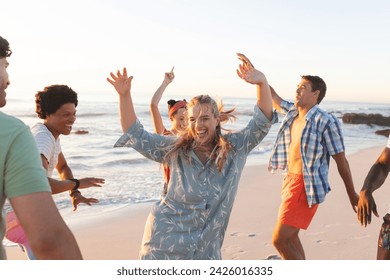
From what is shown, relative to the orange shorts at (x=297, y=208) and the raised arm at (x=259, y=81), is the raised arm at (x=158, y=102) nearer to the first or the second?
the orange shorts at (x=297, y=208)

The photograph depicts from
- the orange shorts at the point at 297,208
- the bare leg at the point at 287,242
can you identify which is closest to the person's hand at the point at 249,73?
the orange shorts at the point at 297,208

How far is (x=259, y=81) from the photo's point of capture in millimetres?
3277

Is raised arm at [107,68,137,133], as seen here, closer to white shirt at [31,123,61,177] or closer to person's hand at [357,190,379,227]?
white shirt at [31,123,61,177]

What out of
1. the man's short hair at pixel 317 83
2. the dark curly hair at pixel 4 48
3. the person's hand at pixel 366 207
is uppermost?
the dark curly hair at pixel 4 48

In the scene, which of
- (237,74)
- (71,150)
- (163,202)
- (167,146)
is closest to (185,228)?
(163,202)

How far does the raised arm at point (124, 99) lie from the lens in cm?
312

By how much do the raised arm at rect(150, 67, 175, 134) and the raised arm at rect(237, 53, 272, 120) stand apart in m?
1.67

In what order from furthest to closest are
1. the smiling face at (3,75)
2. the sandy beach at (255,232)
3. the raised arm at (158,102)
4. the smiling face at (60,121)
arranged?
the sandy beach at (255,232), the raised arm at (158,102), the smiling face at (60,121), the smiling face at (3,75)

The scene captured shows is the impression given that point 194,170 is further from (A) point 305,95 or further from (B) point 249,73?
(A) point 305,95

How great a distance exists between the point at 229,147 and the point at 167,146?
1.30ft

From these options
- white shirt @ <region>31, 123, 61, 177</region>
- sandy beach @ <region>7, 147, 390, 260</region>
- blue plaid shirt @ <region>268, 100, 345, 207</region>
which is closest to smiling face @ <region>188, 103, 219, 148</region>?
white shirt @ <region>31, 123, 61, 177</region>

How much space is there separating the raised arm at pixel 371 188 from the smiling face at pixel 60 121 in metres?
2.23

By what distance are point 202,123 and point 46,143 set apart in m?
1.13
